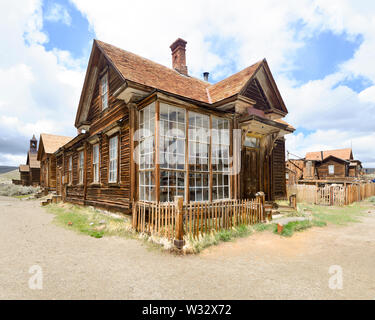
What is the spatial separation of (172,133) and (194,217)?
3378 mm

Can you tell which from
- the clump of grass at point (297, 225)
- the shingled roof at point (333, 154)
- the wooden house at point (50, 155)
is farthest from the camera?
the shingled roof at point (333, 154)

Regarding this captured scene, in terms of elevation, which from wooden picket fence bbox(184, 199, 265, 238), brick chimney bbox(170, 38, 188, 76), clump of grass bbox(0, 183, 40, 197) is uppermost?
brick chimney bbox(170, 38, 188, 76)

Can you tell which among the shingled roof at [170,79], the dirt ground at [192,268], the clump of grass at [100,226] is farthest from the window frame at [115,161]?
the dirt ground at [192,268]

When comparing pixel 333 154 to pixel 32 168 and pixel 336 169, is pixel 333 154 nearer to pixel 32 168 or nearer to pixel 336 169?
pixel 336 169

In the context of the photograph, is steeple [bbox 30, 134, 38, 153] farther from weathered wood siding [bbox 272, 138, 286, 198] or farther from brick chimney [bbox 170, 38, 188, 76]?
weathered wood siding [bbox 272, 138, 286, 198]

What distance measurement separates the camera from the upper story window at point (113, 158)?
10.2 meters

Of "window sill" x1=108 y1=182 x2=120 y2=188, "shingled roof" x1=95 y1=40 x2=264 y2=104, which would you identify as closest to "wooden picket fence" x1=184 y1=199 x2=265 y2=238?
"window sill" x1=108 y1=182 x2=120 y2=188

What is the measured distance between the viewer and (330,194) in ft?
51.0

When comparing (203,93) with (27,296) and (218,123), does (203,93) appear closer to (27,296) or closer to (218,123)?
(218,123)

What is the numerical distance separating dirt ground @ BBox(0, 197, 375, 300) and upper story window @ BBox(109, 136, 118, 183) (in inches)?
143

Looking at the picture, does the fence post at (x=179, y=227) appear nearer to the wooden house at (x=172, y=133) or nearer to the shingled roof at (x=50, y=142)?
the wooden house at (x=172, y=133)

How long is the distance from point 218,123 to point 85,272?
7.19 m

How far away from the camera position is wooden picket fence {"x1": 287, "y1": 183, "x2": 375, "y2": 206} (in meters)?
15.4

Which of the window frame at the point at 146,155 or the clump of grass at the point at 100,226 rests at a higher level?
the window frame at the point at 146,155
